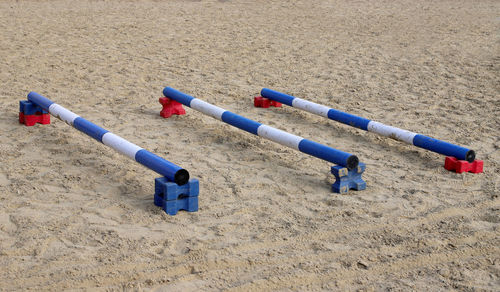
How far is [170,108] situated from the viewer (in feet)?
21.4

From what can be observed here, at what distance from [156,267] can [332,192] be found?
1.73 metres

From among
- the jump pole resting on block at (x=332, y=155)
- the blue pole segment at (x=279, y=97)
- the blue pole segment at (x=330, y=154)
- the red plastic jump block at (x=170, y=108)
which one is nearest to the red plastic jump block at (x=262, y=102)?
the blue pole segment at (x=279, y=97)

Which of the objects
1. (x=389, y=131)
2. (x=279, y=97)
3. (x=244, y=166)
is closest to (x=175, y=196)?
(x=244, y=166)

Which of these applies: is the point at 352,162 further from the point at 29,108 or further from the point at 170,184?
the point at 29,108

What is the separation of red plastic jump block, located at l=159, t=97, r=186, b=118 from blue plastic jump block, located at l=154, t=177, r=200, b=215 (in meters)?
2.48

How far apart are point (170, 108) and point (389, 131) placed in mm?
2468

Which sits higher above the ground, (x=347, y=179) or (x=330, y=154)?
(x=330, y=154)

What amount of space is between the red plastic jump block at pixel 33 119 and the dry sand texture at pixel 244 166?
91 millimetres

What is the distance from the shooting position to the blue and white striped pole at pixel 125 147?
3980 mm

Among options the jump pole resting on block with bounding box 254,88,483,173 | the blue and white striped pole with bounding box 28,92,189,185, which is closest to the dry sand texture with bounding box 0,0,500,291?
the jump pole resting on block with bounding box 254,88,483,173

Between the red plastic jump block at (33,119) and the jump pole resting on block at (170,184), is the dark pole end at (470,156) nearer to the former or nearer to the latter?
the jump pole resting on block at (170,184)

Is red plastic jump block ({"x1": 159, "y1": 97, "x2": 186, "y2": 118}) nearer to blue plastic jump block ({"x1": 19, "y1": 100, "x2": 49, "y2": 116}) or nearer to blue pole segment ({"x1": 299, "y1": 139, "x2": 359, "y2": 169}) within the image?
blue plastic jump block ({"x1": 19, "y1": 100, "x2": 49, "y2": 116})

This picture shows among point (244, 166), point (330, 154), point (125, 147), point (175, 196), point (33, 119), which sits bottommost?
point (33, 119)

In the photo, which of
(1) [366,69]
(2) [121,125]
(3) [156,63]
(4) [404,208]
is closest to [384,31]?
(1) [366,69]
